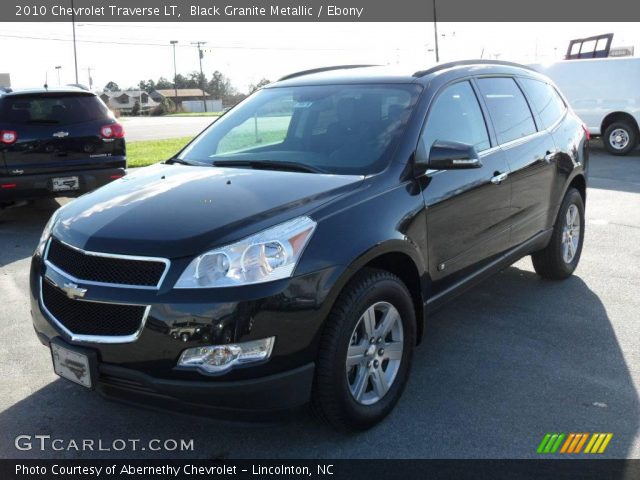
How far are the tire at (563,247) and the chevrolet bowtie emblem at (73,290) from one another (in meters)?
3.88

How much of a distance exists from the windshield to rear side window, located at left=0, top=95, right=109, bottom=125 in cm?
408

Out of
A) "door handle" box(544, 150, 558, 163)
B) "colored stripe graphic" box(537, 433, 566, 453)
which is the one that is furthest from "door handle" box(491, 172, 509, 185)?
"colored stripe graphic" box(537, 433, 566, 453)

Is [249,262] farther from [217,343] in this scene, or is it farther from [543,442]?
[543,442]

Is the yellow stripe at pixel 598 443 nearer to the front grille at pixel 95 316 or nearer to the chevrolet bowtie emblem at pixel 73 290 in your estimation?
the front grille at pixel 95 316

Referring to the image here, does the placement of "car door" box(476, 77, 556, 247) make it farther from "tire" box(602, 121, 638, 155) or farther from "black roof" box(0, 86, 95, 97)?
"tire" box(602, 121, 638, 155)

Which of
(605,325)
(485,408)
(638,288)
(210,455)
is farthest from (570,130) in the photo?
(210,455)

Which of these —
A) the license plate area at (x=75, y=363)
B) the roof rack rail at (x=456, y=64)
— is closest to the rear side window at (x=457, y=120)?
the roof rack rail at (x=456, y=64)

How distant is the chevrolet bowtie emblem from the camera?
9.12 ft

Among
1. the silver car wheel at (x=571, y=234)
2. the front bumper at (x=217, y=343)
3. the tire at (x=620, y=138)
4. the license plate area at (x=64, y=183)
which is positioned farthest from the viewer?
the tire at (x=620, y=138)

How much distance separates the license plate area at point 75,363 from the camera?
108 inches

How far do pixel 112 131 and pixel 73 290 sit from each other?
5.67 metres

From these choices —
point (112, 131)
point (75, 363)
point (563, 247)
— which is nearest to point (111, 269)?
point (75, 363)

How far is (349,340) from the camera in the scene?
2926 mm

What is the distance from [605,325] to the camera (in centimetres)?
455
